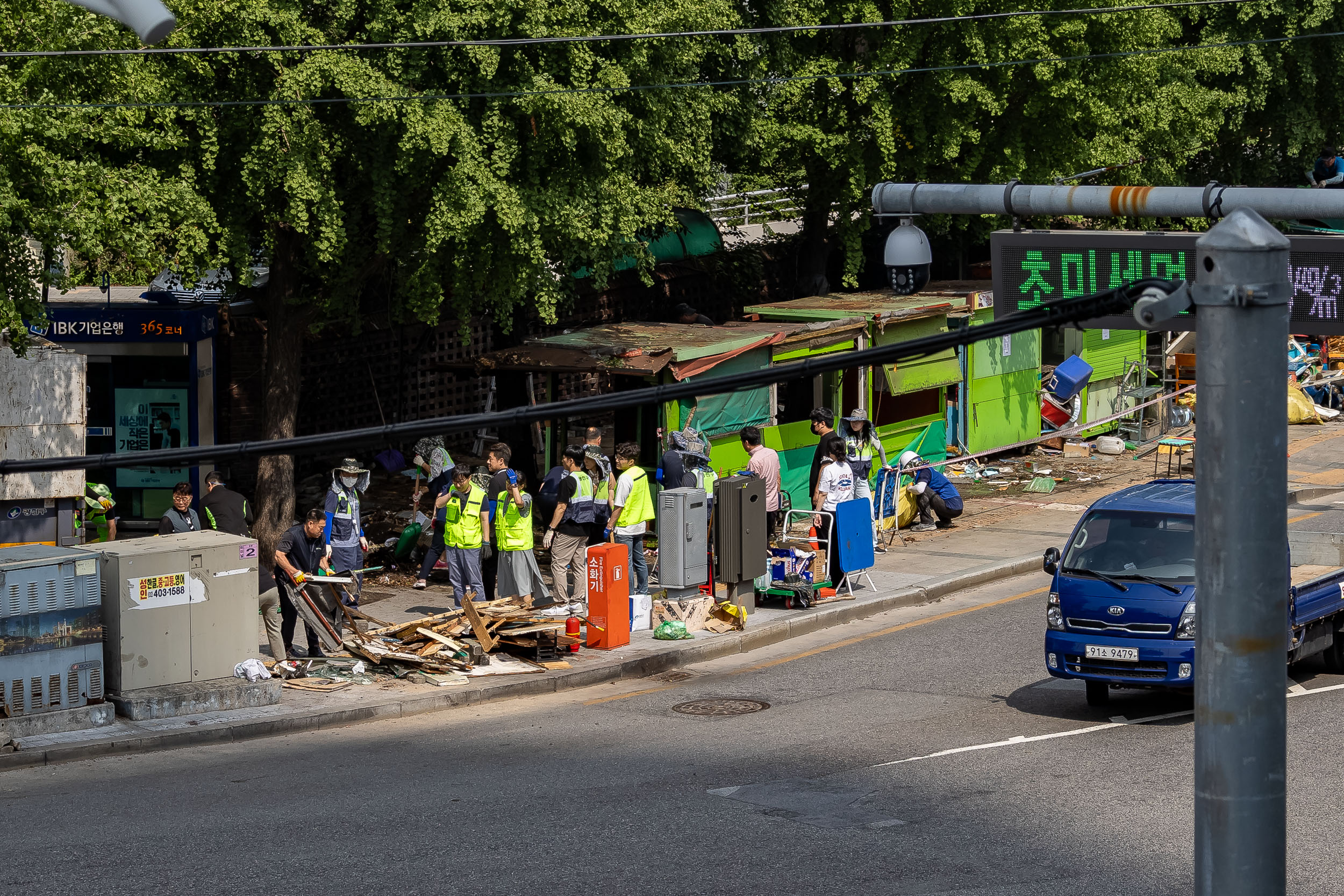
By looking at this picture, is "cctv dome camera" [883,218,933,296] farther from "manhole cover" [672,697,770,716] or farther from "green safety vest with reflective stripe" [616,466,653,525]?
"green safety vest with reflective stripe" [616,466,653,525]

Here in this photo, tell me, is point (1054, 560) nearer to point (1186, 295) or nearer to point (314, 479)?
point (1186, 295)

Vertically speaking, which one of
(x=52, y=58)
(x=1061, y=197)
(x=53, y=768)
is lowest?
(x=53, y=768)

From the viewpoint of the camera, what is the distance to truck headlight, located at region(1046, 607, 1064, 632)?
12836 millimetres

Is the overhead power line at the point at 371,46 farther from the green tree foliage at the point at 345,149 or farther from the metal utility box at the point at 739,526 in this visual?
the metal utility box at the point at 739,526

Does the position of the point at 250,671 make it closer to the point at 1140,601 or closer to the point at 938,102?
the point at 1140,601

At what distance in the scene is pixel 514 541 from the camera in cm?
1672

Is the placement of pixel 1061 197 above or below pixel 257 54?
below

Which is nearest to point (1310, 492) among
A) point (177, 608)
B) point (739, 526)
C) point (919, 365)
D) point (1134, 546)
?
point (919, 365)

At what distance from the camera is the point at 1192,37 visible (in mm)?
34594

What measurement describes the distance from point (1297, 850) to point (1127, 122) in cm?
2350

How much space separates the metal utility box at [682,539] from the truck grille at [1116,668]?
17.1ft

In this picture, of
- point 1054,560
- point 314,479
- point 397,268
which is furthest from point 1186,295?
point 314,479

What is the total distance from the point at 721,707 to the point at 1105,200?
22.3 feet

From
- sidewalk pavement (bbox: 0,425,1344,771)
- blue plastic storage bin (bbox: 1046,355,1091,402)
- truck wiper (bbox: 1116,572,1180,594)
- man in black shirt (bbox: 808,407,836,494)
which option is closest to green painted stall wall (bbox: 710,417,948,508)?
man in black shirt (bbox: 808,407,836,494)
